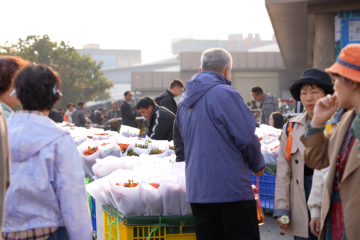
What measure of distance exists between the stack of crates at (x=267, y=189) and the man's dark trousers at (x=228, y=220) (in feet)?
9.62

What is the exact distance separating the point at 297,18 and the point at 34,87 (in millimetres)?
12653

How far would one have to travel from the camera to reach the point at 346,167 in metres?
2.10

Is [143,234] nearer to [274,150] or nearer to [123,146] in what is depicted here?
[123,146]

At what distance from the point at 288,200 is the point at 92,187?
164 centimetres

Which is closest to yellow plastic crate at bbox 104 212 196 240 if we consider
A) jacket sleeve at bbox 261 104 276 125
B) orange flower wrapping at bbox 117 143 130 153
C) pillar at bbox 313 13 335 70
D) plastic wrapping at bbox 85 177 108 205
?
plastic wrapping at bbox 85 177 108 205

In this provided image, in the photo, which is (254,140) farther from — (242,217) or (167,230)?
(167,230)

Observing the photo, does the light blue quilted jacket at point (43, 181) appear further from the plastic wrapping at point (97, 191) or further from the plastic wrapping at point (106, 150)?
the plastic wrapping at point (106, 150)

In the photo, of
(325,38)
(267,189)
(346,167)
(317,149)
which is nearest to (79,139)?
(267,189)

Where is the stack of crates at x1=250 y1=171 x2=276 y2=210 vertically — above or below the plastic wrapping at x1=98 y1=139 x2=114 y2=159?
below

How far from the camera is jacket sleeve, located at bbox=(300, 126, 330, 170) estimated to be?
233 cm

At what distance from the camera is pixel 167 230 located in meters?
3.27

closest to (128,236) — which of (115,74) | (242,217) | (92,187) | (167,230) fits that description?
(167,230)

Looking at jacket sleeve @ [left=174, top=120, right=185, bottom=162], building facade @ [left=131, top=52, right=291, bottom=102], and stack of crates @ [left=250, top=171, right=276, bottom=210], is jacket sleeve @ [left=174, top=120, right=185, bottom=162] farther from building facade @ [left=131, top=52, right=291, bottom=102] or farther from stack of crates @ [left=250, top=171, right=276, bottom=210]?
building facade @ [left=131, top=52, right=291, bottom=102]

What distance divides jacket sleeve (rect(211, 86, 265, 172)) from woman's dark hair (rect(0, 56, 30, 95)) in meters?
1.43
